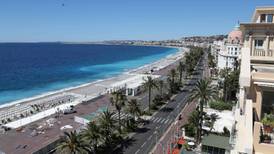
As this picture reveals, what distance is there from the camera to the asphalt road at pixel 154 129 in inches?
1698

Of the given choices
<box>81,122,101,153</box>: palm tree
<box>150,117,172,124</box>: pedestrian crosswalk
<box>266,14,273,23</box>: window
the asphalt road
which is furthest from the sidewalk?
<box>266,14,273,23</box>: window

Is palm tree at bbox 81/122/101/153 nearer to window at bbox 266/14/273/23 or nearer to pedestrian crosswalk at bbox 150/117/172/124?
pedestrian crosswalk at bbox 150/117/172/124

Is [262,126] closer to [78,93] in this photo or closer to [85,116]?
[85,116]

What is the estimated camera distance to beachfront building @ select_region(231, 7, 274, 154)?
7.32 m

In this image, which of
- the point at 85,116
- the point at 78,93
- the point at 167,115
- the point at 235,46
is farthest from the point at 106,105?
the point at 235,46

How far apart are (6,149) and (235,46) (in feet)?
269

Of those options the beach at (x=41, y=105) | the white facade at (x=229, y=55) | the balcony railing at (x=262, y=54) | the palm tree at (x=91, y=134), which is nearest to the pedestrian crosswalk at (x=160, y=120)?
the palm tree at (x=91, y=134)

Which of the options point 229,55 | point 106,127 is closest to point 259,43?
point 106,127

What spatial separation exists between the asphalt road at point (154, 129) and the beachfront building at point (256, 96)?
106 ft

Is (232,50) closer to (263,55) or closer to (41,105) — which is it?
(41,105)

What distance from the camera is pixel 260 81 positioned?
9570 millimetres

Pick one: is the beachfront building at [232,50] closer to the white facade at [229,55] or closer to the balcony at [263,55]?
the white facade at [229,55]

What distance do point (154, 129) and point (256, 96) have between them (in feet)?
139

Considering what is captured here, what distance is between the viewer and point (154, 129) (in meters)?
51.2
